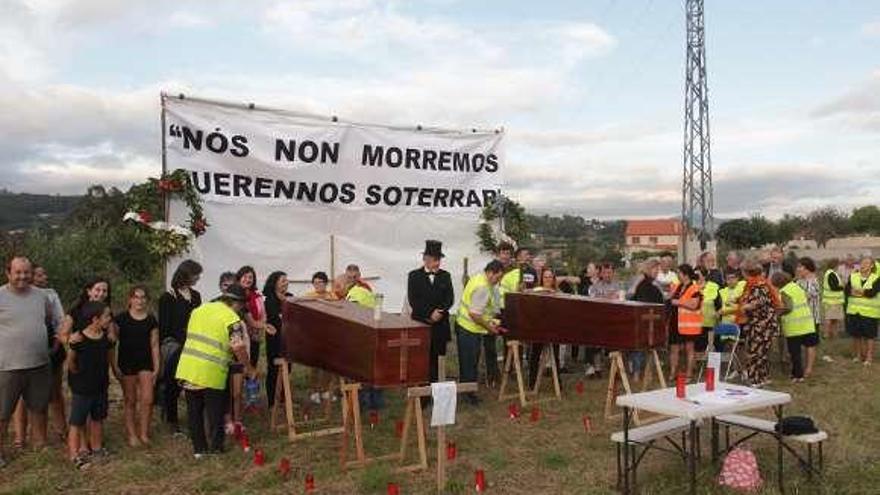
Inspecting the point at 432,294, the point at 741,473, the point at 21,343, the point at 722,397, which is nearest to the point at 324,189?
the point at 432,294

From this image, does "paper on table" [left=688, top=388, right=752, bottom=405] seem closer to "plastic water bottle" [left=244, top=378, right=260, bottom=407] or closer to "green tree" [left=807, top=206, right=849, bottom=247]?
"plastic water bottle" [left=244, top=378, right=260, bottom=407]

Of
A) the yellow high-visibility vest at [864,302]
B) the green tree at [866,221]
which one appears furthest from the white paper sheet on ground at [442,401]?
the green tree at [866,221]

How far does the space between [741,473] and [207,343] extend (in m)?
4.24

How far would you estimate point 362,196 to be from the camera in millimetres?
11062

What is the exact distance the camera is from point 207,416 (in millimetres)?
6574

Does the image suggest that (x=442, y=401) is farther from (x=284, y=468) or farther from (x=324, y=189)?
(x=324, y=189)

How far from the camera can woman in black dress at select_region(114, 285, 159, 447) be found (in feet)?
22.0

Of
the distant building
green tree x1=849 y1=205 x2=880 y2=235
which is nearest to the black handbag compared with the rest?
green tree x1=849 y1=205 x2=880 y2=235

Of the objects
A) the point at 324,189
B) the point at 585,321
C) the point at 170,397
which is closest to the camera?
the point at 170,397

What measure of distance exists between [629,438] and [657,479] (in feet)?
1.63

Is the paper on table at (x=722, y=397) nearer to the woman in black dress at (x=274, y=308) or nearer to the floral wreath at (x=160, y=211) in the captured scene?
the woman in black dress at (x=274, y=308)

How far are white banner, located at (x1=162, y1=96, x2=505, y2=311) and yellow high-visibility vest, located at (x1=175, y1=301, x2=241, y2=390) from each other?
3377mm

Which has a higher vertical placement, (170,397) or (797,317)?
(797,317)

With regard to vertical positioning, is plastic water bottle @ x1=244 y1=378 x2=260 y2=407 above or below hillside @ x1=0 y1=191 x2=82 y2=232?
below
